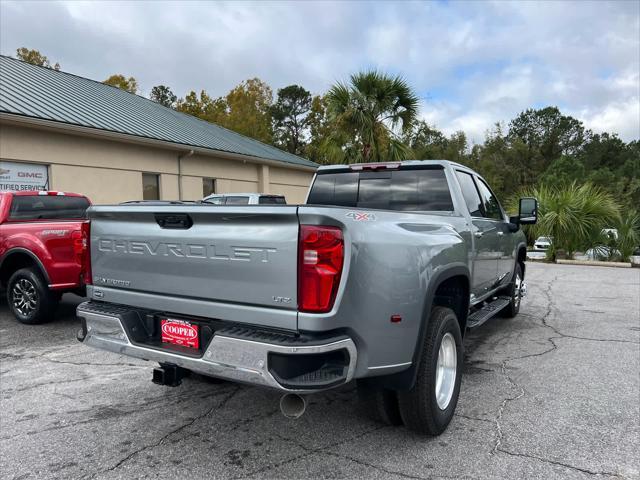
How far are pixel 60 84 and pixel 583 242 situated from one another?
16790 mm

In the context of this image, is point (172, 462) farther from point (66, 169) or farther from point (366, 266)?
point (66, 169)

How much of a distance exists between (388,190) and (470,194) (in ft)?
2.88

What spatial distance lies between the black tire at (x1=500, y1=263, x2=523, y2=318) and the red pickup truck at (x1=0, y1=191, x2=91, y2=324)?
5364 millimetres

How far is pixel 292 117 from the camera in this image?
51562 mm

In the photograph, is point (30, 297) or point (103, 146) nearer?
point (30, 297)

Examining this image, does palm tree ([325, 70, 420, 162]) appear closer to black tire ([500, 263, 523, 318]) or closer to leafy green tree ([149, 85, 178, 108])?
black tire ([500, 263, 523, 318])

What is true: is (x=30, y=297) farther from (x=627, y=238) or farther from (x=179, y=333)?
(x=627, y=238)

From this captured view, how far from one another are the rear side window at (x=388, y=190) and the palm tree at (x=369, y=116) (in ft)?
36.3

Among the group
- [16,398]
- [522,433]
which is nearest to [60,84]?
[16,398]

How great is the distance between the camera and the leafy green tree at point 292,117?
168 feet

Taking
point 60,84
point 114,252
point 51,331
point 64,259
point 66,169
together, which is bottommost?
point 51,331

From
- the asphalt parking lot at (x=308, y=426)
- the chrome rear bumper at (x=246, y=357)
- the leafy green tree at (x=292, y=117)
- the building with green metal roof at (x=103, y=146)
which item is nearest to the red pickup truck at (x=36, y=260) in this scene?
the asphalt parking lot at (x=308, y=426)

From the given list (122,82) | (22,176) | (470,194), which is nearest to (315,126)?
(122,82)

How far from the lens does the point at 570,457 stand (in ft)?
9.92
